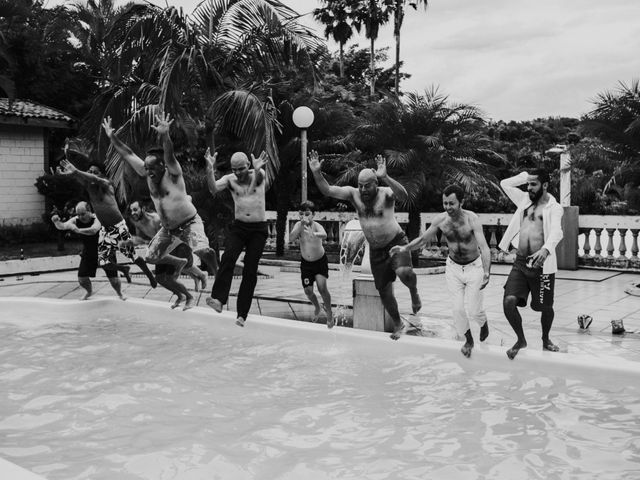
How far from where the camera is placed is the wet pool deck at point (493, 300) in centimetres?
767

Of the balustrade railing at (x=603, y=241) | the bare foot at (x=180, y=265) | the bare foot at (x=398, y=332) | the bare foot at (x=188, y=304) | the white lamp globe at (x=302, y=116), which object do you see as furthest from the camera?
the balustrade railing at (x=603, y=241)

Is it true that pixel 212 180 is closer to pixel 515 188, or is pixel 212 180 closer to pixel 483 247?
pixel 483 247

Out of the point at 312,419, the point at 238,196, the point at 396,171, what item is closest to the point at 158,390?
the point at 312,419

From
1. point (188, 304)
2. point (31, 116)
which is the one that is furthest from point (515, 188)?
point (31, 116)

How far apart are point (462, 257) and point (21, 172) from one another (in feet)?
56.3

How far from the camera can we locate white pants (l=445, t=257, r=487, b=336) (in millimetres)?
6500

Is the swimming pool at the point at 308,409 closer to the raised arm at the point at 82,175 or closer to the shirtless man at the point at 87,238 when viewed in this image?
the shirtless man at the point at 87,238

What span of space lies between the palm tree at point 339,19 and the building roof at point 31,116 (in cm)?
2319

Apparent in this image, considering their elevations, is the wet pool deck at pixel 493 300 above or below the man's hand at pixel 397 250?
below

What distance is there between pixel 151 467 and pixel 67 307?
589cm

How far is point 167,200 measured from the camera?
8.61m

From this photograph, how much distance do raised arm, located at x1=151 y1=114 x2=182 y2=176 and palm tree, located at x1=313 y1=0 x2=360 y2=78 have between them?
112 ft

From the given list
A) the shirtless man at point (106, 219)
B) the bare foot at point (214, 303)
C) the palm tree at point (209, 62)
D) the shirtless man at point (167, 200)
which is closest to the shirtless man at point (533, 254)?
the bare foot at point (214, 303)

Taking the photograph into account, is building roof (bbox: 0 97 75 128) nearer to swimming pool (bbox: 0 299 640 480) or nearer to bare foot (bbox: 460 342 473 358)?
swimming pool (bbox: 0 299 640 480)
